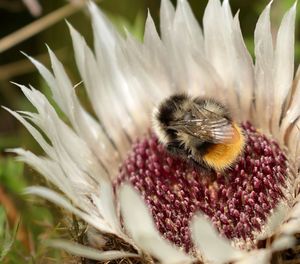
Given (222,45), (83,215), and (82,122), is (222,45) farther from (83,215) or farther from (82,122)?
(83,215)

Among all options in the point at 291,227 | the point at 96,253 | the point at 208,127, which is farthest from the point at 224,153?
the point at 96,253

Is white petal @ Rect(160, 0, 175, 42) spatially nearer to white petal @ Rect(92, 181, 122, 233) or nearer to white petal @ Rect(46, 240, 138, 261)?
white petal @ Rect(92, 181, 122, 233)

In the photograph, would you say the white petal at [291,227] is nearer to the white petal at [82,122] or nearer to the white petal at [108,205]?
the white petal at [108,205]

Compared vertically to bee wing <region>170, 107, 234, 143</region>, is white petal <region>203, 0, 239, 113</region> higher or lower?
higher

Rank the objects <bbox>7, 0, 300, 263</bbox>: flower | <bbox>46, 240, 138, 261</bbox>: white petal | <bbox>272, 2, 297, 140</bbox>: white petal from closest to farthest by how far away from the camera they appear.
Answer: <bbox>46, 240, 138, 261</bbox>: white petal
<bbox>7, 0, 300, 263</bbox>: flower
<bbox>272, 2, 297, 140</bbox>: white petal

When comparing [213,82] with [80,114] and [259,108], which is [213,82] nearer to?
[259,108]

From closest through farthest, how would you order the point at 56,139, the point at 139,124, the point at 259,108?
1. the point at 56,139
2. the point at 259,108
3. the point at 139,124

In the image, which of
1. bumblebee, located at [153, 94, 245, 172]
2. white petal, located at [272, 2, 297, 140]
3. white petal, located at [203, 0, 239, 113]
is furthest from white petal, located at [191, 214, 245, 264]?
white petal, located at [203, 0, 239, 113]

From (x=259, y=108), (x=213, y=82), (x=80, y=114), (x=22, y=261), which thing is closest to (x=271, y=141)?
(x=259, y=108)
